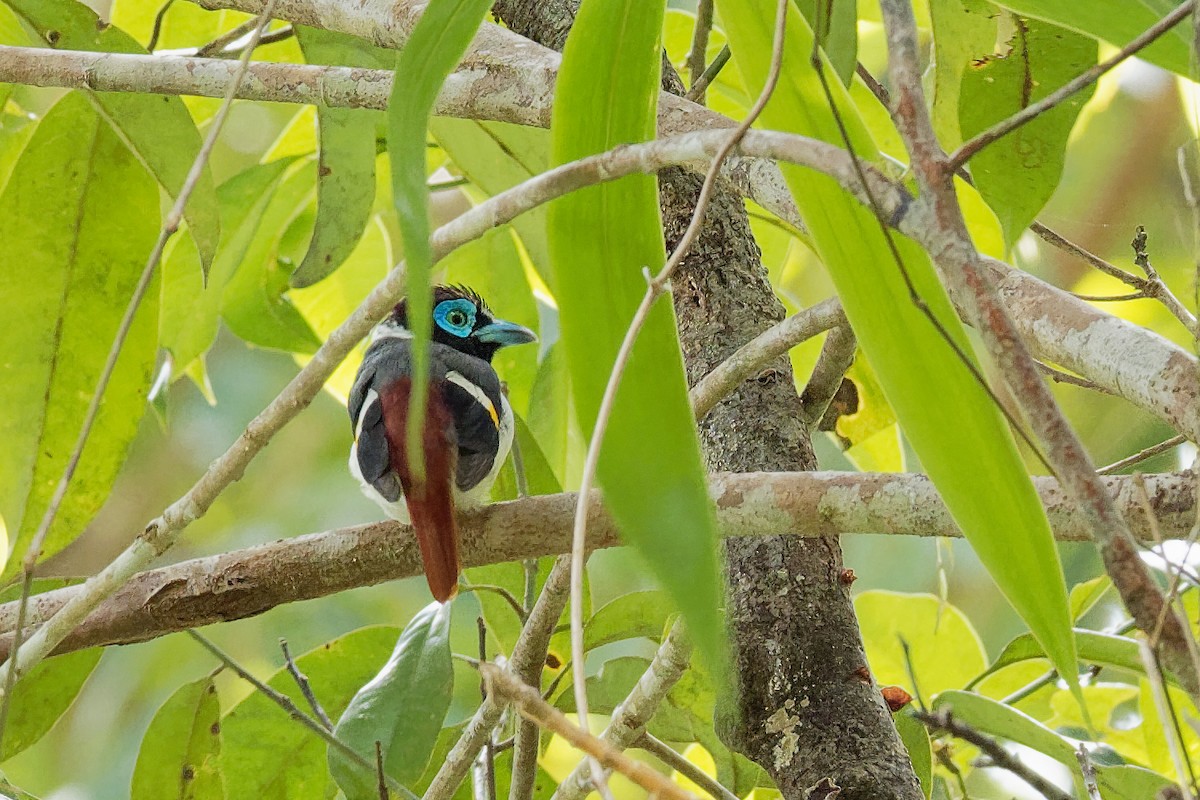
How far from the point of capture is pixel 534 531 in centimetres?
110

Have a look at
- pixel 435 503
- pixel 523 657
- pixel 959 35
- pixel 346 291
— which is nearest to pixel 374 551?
pixel 435 503

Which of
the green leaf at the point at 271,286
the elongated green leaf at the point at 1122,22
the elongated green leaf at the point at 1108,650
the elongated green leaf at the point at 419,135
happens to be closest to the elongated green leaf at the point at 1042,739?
the elongated green leaf at the point at 1108,650

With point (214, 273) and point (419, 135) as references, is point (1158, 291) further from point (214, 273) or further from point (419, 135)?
point (214, 273)

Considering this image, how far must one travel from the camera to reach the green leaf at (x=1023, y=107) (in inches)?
37.1

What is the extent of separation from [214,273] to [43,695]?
673 mm

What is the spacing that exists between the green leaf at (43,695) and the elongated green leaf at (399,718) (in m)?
0.43

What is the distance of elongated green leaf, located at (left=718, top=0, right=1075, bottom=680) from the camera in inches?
23.2

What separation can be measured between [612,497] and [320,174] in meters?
0.99

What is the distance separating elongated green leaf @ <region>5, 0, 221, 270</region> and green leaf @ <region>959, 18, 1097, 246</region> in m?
0.90

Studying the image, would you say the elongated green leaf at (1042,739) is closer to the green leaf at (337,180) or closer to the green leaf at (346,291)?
the green leaf at (337,180)

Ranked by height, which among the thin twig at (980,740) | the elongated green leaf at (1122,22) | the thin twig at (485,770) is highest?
the elongated green leaf at (1122,22)

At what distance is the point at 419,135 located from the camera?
61 centimetres

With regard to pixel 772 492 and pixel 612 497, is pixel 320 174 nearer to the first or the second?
pixel 772 492

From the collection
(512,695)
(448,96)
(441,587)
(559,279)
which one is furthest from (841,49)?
(512,695)
